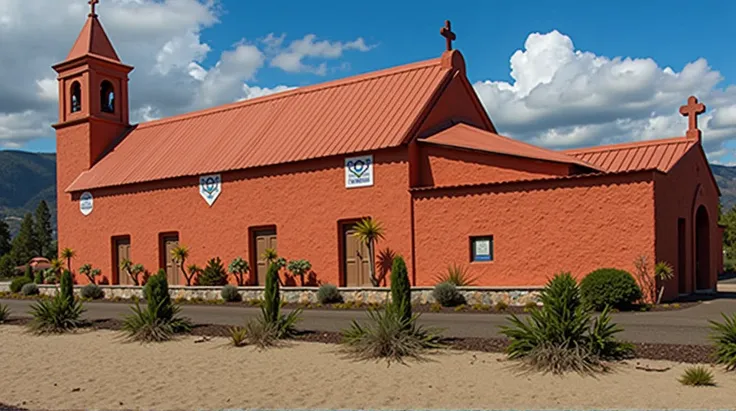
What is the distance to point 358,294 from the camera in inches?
795

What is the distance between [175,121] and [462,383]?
24.1 metres

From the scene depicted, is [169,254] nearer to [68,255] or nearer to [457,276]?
[68,255]

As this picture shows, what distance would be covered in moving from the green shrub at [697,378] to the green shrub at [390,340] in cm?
381

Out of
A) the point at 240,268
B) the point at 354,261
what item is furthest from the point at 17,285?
the point at 354,261

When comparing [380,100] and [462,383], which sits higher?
[380,100]

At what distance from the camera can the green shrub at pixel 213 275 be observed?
24.9m

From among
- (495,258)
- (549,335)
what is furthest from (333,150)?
(549,335)

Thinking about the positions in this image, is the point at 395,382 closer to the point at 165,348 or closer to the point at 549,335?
A: the point at 549,335

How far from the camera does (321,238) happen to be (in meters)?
23.1

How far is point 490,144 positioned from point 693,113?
22.2ft

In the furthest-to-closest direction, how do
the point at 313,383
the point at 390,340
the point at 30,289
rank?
the point at 30,289
the point at 390,340
the point at 313,383

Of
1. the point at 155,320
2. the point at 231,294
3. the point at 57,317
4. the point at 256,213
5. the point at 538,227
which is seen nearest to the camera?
the point at 155,320

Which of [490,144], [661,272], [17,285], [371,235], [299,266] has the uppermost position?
[490,144]

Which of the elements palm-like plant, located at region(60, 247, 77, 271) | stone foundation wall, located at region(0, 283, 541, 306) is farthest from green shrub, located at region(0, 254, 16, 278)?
stone foundation wall, located at region(0, 283, 541, 306)
